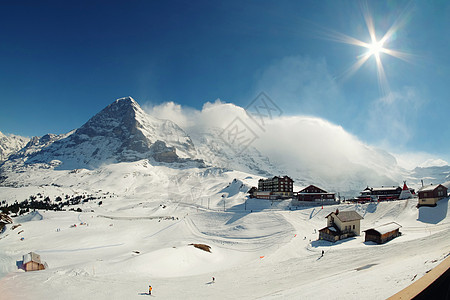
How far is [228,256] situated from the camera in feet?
144

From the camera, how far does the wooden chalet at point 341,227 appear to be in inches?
1606

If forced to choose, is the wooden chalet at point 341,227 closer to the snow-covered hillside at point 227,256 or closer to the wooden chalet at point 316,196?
the snow-covered hillside at point 227,256

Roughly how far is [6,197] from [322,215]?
200 meters

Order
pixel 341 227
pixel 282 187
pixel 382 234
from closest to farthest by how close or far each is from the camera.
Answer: pixel 382 234
pixel 341 227
pixel 282 187

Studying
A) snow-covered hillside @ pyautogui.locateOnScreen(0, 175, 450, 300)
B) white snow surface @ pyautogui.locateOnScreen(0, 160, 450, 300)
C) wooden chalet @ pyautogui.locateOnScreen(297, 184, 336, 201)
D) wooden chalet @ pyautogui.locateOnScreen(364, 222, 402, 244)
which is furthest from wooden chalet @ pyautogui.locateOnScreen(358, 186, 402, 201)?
wooden chalet @ pyautogui.locateOnScreen(364, 222, 402, 244)

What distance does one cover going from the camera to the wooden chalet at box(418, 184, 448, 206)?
156 feet

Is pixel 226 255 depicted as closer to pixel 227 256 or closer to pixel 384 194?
pixel 227 256

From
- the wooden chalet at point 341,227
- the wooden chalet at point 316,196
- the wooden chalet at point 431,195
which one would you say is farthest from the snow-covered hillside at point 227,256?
the wooden chalet at point 316,196

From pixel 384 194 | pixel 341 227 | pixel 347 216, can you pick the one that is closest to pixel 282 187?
pixel 384 194

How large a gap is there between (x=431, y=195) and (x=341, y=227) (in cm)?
2409

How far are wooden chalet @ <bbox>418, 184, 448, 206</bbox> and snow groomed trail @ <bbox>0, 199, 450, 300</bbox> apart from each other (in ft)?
4.66

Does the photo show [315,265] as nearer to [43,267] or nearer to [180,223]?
[43,267]

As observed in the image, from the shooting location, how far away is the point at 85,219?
84250 millimetres

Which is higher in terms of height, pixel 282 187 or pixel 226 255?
pixel 282 187
